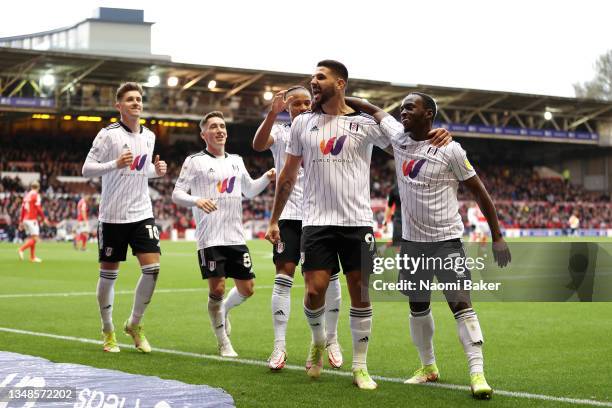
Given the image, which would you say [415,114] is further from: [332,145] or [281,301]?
[281,301]

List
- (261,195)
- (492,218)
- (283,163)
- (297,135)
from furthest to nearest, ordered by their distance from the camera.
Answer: (261,195) → (283,163) → (297,135) → (492,218)

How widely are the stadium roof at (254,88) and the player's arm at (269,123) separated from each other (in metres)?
37.5

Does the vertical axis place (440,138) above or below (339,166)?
above

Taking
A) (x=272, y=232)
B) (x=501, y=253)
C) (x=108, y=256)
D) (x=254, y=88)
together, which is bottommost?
(x=108, y=256)

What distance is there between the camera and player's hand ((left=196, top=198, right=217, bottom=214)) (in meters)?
8.23

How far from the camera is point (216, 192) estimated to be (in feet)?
29.2

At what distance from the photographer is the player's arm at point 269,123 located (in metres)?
7.63

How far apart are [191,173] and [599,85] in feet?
277

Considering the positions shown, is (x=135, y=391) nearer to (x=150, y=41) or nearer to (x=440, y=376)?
(x=440, y=376)

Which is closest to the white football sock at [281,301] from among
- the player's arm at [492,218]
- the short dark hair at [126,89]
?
the player's arm at [492,218]

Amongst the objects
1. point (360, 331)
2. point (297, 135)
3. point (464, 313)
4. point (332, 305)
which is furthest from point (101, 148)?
point (464, 313)

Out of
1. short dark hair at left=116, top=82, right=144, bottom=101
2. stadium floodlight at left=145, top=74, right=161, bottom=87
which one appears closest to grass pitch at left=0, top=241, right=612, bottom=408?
short dark hair at left=116, top=82, right=144, bottom=101

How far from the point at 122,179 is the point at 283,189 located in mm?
2277

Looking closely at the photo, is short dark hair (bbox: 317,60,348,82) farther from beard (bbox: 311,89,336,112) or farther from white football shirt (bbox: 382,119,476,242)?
white football shirt (bbox: 382,119,476,242)
